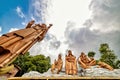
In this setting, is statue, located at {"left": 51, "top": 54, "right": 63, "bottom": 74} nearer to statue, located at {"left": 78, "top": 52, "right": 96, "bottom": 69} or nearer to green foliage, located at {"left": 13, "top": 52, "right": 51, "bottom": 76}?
statue, located at {"left": 78, "top": 52, "right": 96, "bottom": 69}

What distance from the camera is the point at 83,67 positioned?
37.9 feet

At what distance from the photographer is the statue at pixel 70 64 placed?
1146cm

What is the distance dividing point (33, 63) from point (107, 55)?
8134 millimetres

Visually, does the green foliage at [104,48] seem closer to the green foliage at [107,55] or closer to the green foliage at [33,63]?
the green foliage at [107,55]

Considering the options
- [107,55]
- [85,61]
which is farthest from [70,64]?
[107,55]

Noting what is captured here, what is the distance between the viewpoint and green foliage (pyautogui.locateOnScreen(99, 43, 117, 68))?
21.1 meters

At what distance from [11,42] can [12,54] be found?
38 centimetres

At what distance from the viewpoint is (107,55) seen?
70.1 feet

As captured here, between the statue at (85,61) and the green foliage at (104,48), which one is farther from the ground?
the green foliage at (104,48)

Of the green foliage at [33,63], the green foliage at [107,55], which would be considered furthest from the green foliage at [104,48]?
the green foliage at [33,63]

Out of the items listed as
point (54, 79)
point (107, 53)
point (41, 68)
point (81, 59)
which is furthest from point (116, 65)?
point (54, 79)

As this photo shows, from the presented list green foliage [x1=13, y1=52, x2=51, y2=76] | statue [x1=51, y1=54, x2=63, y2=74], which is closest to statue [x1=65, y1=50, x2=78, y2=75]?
statue [x1=51, y1=54, x2=63, y2=74]

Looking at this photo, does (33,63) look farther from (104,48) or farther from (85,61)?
(85,61)

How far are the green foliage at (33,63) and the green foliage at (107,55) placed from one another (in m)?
6.15
